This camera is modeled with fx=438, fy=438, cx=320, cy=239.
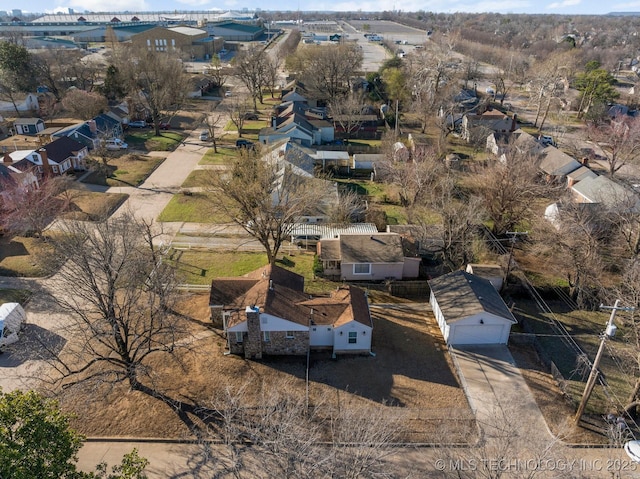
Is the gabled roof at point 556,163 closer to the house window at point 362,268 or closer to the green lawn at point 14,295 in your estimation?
the house window at point 362,268

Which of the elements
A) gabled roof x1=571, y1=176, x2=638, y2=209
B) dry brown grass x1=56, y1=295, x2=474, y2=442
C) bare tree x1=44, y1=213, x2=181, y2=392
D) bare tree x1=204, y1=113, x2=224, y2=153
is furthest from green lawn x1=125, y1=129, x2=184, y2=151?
gabled roof x1=571, y1=176, x2=638, y2=209

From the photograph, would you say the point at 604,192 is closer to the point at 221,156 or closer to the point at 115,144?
the point at 221,156

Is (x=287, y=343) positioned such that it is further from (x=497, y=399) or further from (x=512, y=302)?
(x=512, y=302)

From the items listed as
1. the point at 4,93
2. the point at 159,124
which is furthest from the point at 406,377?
the point at 4,93

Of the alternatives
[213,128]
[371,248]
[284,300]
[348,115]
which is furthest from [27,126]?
[284,300]

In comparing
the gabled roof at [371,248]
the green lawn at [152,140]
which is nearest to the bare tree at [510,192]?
the gabled roof at [371,248]

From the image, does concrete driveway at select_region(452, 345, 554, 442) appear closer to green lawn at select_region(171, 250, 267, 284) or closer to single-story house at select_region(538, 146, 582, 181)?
green lawn at select_region(171, 250, 267, 284)
